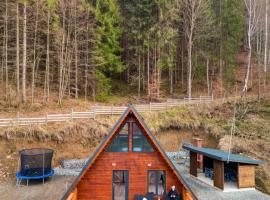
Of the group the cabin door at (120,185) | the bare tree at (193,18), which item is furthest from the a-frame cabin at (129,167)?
the bare tree at (193,18)

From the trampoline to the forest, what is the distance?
9.23 m

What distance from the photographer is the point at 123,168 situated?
1144 cm

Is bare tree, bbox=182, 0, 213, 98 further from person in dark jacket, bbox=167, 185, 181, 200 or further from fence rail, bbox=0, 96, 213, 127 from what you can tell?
person in dark jacket, bbox=167, 185, 181, 200

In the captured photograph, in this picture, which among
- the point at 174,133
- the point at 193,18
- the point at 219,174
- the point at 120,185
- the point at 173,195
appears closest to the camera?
the point at 173,195

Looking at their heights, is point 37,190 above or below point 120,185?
below

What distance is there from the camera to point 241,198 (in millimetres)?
12570

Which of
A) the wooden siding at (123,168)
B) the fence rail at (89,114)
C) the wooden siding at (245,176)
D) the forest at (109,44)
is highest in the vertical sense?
the forest at (109,44)

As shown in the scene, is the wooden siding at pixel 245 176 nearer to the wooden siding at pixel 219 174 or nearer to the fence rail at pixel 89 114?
the wooden siding at pixel 219 174

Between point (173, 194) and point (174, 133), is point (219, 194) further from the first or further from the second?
point (174, 133)

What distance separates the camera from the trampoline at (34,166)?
48.4 ft

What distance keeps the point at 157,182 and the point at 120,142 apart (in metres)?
2.58

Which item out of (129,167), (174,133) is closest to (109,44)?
(174,133)

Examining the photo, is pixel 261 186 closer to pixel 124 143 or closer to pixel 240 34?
pixel 124 143

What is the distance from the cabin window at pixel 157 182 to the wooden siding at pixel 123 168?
200mm
